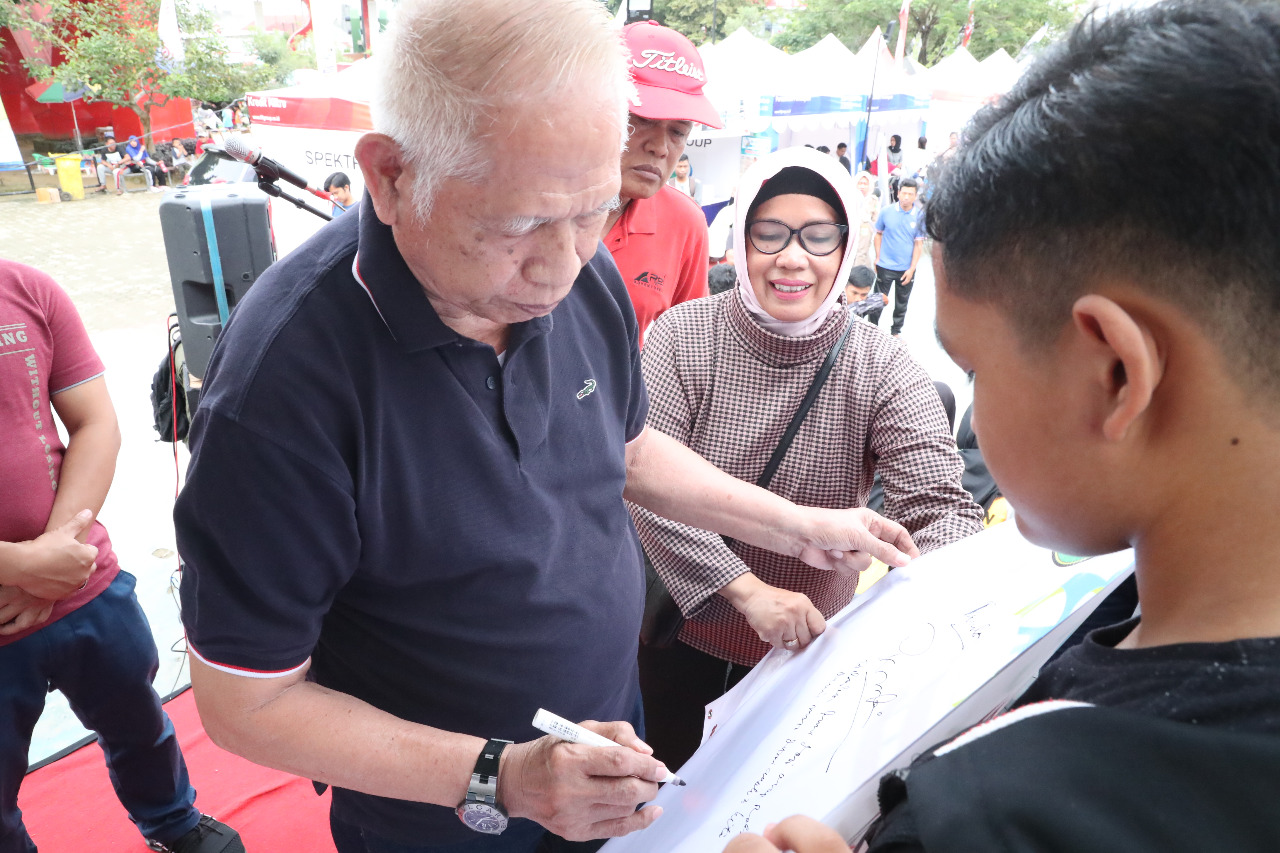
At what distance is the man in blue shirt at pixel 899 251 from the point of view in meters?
8.55

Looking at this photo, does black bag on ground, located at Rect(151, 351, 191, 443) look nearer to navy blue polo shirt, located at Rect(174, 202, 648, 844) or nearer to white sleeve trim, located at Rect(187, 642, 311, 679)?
navy blue polo shirt, located at Rect(174, 202, 648, 844)

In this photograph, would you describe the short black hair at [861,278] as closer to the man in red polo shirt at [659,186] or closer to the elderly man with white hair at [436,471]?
the man in red polo shirt at [659,186]

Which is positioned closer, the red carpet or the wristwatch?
the wristwatch

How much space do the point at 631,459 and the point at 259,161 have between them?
1.76 metres

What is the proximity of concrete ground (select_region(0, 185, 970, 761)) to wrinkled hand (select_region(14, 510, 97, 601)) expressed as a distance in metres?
→ 1.37

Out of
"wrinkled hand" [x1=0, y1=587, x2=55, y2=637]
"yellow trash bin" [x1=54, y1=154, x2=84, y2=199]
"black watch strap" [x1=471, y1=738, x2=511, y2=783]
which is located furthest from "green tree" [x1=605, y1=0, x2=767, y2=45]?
"black watch strap" [x1=471, y1=738, x2=511, y2=783]

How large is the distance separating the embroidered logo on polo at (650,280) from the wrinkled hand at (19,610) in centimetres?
198

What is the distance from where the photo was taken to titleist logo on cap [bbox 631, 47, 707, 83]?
264 cm

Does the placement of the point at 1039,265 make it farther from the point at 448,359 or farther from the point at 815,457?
the point at 815,457

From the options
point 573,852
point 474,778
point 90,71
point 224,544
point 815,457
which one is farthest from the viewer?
point 90,71

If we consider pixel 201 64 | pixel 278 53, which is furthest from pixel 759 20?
pixel 201 64

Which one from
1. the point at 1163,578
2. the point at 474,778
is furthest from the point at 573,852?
the point at 1163,578

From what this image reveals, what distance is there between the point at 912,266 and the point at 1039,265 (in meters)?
8.46

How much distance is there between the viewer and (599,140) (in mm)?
959
